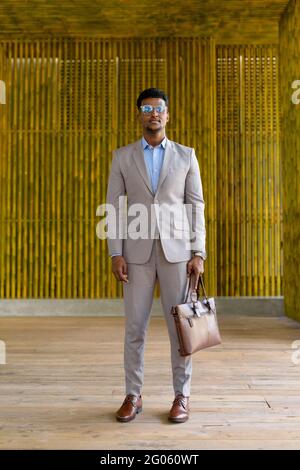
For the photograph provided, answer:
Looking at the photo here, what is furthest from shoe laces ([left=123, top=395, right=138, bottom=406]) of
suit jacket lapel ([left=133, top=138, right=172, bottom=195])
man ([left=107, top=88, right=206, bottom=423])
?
suit jacket lapel ([left=133, top=138, right=172, bottom=195])

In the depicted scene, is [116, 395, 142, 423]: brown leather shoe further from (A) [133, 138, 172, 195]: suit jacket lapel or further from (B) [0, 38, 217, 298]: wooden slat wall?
(B) [0, 38, 217, 298]: wooden slat wall

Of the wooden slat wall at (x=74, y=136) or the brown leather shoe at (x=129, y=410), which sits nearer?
the brown leather shoe at (x=129, y=410)

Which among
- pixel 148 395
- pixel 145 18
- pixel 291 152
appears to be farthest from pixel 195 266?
pixel 145 18

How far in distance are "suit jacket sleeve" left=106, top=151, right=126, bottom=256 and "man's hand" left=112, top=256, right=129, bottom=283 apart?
41 millimetres

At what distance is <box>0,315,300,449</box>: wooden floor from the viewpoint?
96.0 inches

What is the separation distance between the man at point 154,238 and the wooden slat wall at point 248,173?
5.35 meters

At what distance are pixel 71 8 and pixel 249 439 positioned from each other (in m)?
6.62

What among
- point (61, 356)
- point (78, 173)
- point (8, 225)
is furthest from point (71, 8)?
point (61, 356)

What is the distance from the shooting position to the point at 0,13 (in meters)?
7.47

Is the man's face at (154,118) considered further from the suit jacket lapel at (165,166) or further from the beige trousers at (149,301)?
the beige trousers at (149,301)

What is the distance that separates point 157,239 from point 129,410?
921 mm

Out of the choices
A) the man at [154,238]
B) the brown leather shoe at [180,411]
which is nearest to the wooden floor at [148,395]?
the brown leather shoe at [180,411]

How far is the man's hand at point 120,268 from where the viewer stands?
2695 millimetres

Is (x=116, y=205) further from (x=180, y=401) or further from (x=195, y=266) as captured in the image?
(x=180, y=401)
